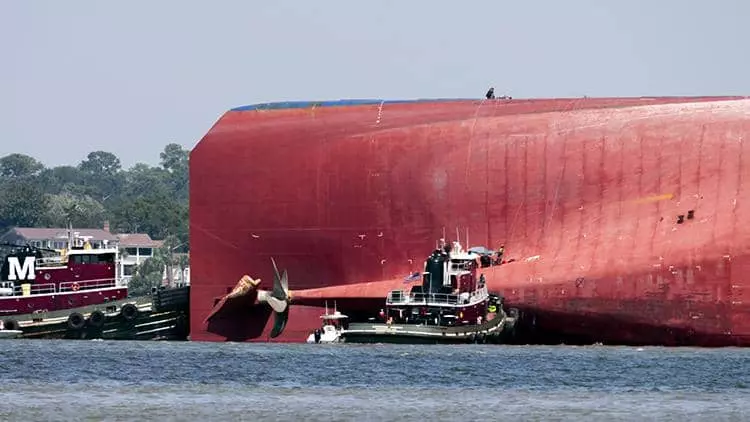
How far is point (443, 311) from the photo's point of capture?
81.4 metres

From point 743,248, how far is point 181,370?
27.2 meters

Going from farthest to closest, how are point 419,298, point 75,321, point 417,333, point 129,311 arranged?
1. point 129,311
2. point 75,321
3. point 419,298
4. point 417,333

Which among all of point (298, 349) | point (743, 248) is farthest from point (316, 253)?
point (743, 248)

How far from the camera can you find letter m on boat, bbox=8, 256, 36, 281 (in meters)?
90.5

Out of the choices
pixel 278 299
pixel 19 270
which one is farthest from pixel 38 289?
pixel 278 299

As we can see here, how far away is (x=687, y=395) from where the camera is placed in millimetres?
60406

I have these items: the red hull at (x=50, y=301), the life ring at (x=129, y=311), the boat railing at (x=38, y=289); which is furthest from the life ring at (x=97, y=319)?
the boat railing at (x=38, y=289)

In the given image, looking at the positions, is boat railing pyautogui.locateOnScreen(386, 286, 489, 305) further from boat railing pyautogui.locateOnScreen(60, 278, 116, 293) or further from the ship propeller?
boat railing pyautogui.locateOnScreen(60, 278, 116, 293)

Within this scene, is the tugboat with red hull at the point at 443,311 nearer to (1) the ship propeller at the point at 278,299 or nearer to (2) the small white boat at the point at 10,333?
(1) the ship propeller at the point at 278,299

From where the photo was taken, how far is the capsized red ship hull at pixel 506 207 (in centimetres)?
8494

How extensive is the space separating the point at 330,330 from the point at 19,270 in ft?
49.3

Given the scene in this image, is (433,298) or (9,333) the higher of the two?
(433,298)

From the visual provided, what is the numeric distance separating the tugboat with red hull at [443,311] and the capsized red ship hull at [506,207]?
2.73 meters

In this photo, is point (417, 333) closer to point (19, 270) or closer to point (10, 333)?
point (10, 333)
